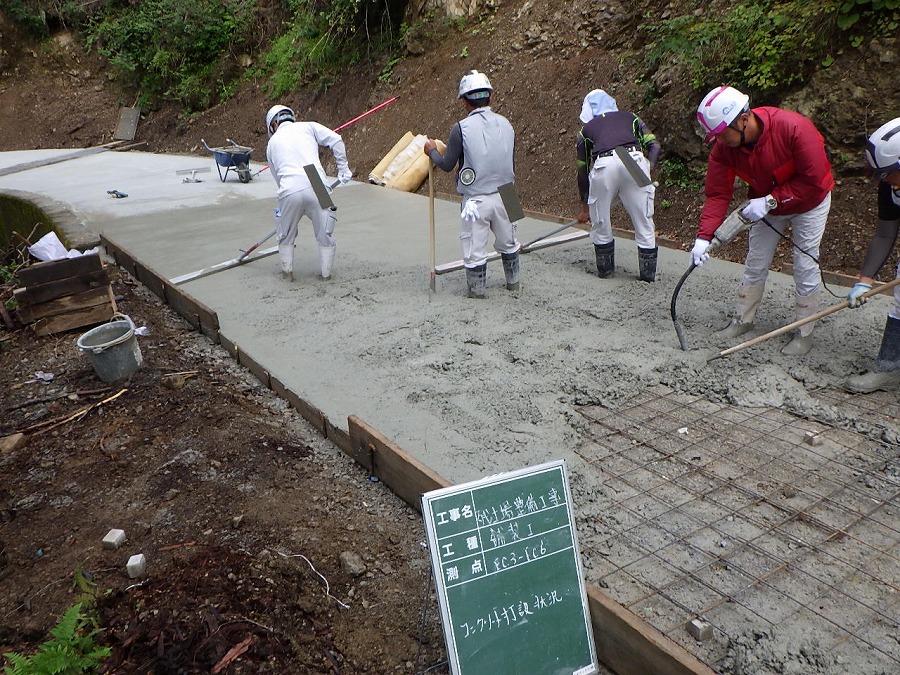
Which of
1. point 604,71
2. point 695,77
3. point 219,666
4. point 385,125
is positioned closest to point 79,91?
point 385,125

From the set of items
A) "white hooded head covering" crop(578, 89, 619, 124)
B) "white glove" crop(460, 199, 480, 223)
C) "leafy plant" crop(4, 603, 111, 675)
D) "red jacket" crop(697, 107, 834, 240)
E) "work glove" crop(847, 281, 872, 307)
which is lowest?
"leafy plant" crop(4, 603, 111, 675)

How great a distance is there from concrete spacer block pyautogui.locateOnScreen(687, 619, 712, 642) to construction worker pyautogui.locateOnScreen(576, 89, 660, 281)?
363 centimetres

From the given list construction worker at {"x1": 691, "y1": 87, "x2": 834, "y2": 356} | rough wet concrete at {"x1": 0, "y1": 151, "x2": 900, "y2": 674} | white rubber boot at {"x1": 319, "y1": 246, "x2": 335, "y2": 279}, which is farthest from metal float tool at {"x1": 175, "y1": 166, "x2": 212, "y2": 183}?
construction worker at {"x1": 691, "y1": 87, "x2": 834, "y2": 356}

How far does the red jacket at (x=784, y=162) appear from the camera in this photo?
3.70 m

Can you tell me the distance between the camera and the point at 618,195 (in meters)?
5.50

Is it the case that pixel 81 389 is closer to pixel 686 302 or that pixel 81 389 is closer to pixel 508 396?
pixel 508 396

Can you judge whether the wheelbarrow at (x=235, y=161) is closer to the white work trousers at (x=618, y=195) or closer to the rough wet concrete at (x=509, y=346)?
the rough wet concrete at (x=509, y=346)

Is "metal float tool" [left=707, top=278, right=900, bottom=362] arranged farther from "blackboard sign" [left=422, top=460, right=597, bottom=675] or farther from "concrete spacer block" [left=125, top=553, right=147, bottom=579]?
"concrete spacer block" [left=125, top=553, right=147, bottom=579]

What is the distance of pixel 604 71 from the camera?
9.22 meters

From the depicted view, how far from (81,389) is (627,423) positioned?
3.22 metres

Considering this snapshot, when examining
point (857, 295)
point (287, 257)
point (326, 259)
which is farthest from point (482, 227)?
point (857, 295)

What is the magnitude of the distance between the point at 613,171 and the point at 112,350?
3727mm

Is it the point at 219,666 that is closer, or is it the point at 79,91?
the point at 219,666

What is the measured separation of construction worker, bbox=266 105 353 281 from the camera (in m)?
5.64
